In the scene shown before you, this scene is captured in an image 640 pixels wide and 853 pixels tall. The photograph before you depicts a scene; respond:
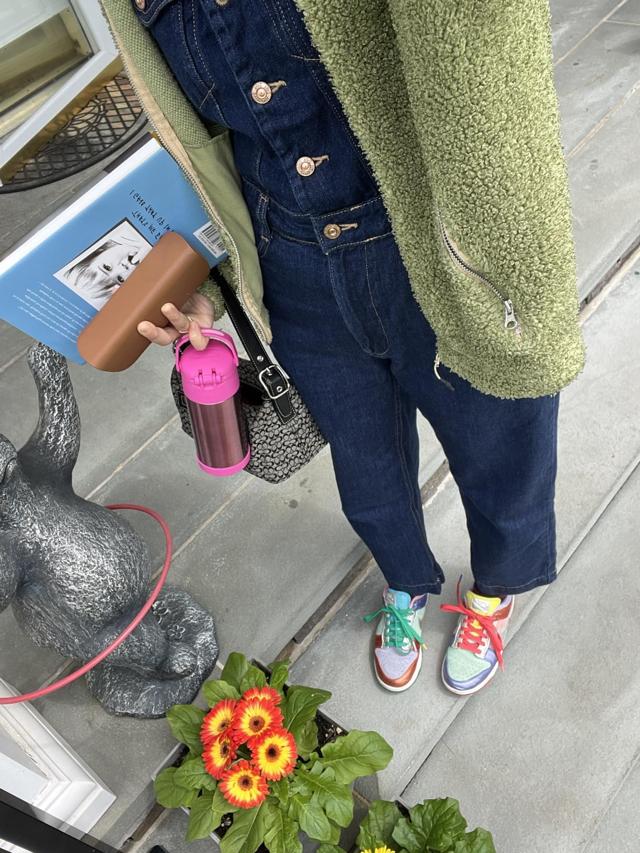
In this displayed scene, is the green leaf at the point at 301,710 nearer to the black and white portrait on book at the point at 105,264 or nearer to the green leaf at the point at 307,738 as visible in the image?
the green leaf at the point at 307,738

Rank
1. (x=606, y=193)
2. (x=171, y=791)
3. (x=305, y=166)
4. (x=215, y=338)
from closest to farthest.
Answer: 1. (x=305, y=166)
2. (x=215, y=338)
3. (x=171, y=791)
4. (x=606, y=193)

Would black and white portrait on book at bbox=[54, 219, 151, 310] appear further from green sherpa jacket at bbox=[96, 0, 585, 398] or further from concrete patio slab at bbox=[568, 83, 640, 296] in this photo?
concrete patio slab at bbox=[568, 83, 640, 296]

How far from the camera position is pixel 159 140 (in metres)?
0.82

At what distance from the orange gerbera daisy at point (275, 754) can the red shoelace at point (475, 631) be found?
459 millimetres

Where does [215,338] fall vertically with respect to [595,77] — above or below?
above

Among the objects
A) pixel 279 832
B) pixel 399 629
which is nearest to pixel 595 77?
pixel 399 629

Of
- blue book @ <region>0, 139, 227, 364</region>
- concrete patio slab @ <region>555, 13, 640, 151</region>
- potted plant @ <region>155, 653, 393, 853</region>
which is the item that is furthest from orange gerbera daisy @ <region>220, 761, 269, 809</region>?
concrete patio slab @ <region>555, 13, 640, 151</region>

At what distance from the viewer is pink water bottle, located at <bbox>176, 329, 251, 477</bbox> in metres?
0.97

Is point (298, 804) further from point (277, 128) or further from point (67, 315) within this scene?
point (277, 128)

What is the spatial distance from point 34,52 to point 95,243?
2553 millimetres

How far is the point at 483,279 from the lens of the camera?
713mm

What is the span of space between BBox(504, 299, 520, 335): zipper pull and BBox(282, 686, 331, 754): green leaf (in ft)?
2.41

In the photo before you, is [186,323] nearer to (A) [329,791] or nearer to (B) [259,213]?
(B) [259,213]

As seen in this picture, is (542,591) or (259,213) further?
(542,591)
